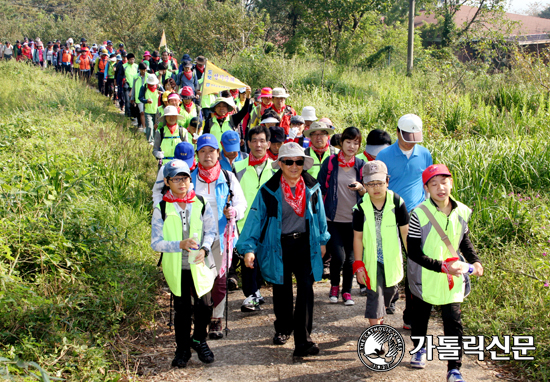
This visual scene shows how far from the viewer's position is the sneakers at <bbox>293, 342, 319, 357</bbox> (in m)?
4.55

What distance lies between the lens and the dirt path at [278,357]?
4316mm

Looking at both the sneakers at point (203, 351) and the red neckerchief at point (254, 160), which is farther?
the red neckerchief at point (254, 160)

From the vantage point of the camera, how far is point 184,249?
4250 millimetres

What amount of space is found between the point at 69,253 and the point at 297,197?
2.64m

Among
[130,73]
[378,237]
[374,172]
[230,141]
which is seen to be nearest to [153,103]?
[130,73]

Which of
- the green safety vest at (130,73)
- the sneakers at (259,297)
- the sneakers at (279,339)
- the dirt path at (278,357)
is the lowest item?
the dirt path at (278,357)

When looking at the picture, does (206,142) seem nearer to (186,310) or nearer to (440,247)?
(186,310)

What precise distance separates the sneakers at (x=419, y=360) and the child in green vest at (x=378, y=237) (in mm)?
421

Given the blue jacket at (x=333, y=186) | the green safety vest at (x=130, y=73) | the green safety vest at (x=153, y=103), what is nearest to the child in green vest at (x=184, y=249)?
the blue jacket at (x=333, y=186)

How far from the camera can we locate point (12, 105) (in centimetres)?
1319

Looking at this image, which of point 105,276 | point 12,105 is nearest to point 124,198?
point 105,276

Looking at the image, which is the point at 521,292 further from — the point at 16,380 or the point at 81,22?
the point at 81,22

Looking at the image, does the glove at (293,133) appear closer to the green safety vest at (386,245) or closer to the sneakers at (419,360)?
the green safety vest at (386,245)

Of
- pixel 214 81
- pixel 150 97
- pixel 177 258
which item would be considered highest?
pixel 214 81
